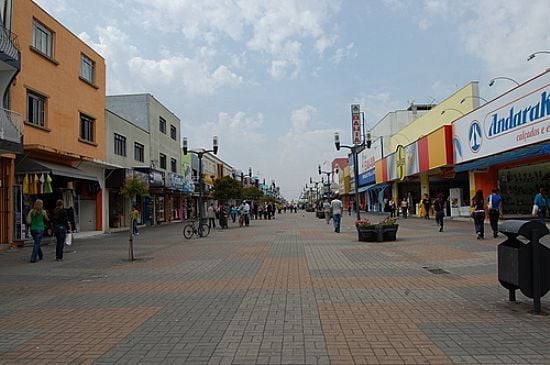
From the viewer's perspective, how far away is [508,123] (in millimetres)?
21188

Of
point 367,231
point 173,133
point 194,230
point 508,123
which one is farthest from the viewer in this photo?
point 173,133

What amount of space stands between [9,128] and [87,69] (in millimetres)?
10255

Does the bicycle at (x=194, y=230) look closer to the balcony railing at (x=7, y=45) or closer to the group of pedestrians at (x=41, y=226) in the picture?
the group of pedestrians at (x=41, y=226)

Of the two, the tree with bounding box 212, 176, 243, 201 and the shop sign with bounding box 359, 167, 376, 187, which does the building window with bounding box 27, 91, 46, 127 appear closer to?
the tree with bounding box 212, 176, 243, 201

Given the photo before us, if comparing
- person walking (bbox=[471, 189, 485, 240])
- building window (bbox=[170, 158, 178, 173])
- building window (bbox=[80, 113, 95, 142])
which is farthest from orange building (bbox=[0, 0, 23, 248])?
building window (bbox=[170, 158, 178, 173])

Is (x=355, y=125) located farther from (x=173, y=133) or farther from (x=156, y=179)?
(x=156, y=179)

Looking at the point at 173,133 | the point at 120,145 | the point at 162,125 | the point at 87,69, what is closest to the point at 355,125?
the point at 173,133

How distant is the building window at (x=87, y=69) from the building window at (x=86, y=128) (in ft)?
6.23

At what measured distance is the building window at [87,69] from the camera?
2398cm

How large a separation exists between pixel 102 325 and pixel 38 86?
16157 millimetres

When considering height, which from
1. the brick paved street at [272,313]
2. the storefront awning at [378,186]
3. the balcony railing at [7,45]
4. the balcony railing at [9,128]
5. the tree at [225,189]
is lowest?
the brick paved street at [272,313]

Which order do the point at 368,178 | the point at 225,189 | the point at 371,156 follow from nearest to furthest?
1. the point at 225,189
2. the point at 368,178
3. the point at 371,156

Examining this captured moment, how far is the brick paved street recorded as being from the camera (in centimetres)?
503

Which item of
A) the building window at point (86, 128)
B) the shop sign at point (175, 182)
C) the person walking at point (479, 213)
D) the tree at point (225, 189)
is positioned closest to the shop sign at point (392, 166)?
the tree at point (225, 189)
